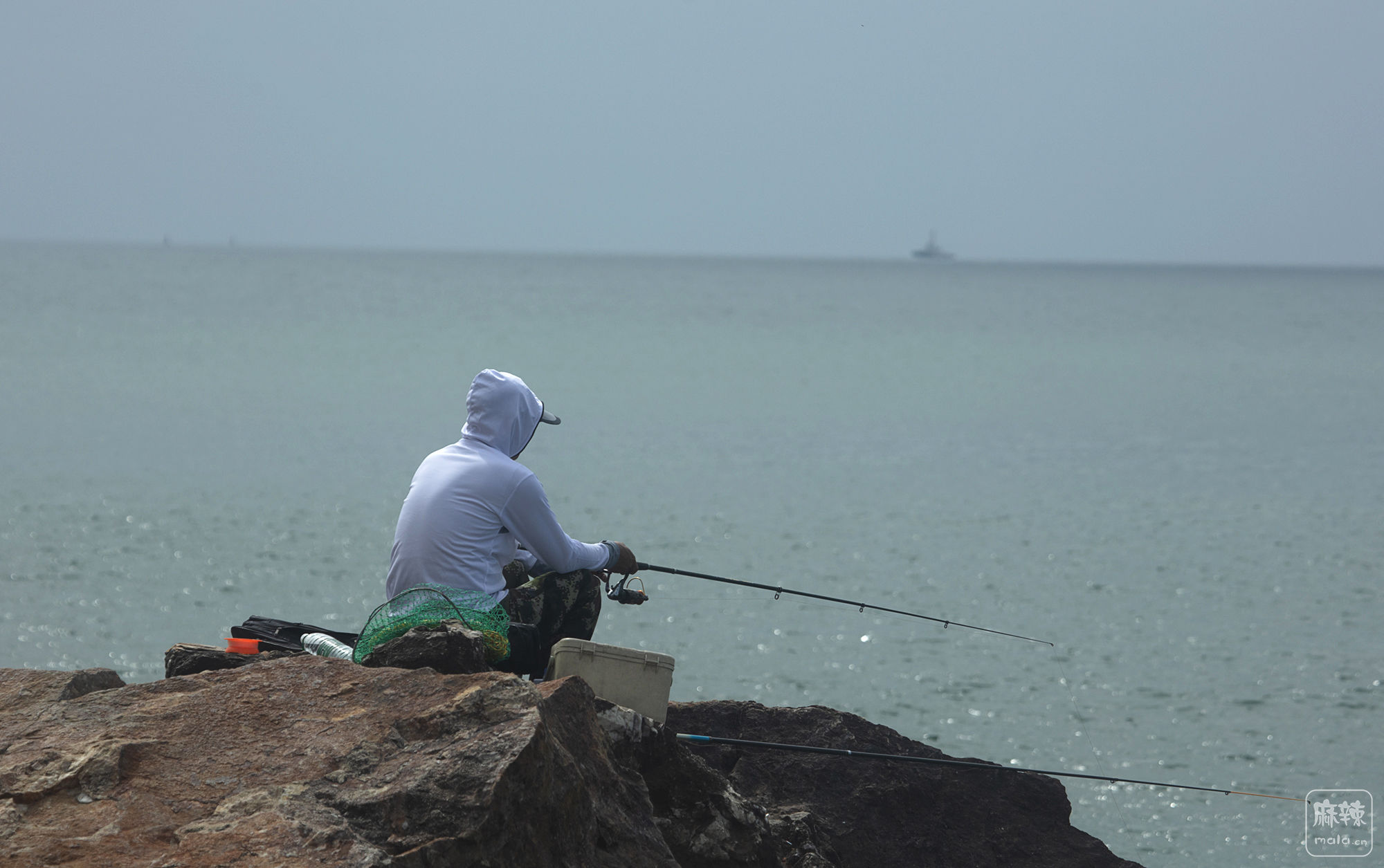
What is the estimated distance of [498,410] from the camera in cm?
490

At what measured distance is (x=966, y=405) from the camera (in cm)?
3184

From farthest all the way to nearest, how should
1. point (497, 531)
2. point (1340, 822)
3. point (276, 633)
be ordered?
point (1340, 822)
point (276, 633)
point (497, 531)

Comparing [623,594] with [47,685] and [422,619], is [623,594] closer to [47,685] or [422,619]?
[422,619]

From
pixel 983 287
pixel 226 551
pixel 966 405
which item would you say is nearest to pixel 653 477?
pixel 226 551

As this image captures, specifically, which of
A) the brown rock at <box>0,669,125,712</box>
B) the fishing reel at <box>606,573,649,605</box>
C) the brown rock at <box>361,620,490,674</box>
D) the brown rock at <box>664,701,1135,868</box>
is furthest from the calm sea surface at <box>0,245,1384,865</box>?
the brown rock at <box>0,669,125,712</box>

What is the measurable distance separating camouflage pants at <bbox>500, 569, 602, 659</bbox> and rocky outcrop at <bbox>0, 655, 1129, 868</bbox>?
3.01 ft

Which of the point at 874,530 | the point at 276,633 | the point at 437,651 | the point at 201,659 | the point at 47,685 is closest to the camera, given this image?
the point at 437,651

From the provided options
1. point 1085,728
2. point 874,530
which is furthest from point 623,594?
point 874,530

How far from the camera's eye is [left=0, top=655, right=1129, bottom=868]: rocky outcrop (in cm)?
304

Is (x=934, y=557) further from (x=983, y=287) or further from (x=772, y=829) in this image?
(x=983, y=287)

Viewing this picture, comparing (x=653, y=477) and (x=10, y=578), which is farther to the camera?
(x=653, y=477)

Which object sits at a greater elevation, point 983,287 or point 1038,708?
point 983,287

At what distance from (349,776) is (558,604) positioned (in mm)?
1687

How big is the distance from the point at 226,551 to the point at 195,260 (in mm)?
168855
